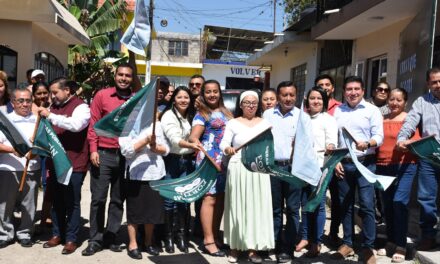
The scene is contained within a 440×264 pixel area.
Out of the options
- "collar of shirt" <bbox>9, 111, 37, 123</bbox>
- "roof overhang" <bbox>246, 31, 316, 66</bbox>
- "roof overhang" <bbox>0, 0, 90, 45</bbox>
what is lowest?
"collar of shirt" <bbox>9, 111, 37, 123</bbox>

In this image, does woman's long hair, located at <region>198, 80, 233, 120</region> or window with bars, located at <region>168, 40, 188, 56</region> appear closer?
woman's long hair, located at <region>198, 80, 233, 120</region>

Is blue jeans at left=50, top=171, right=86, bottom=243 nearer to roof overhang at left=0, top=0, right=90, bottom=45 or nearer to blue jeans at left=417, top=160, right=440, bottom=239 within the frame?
blue jeans at left=417, top=160, right=440, bottom=239

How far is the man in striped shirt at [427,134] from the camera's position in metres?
4.85

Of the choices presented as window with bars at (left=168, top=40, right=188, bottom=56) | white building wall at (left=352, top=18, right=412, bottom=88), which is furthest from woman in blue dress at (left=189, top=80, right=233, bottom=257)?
window with bars at (left=168, top=40, right=188, bottom=56)

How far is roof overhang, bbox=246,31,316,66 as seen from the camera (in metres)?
15.0

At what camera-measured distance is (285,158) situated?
4.90 m

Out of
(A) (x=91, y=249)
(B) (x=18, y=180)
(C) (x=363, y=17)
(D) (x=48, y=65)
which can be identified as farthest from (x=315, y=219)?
(D) (x=48, y=65)

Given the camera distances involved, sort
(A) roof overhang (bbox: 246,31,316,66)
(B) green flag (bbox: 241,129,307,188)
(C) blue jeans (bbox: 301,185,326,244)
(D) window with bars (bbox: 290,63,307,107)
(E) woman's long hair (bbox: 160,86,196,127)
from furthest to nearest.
Result: (D) window with bars (bbox: 290,63,307,107) < (A) roof overhang (bbox: 246,31,316,66) < (E) woman's long hair (bbox: 160,86,196,127) < (C) blue jeans (bbox: 301,185,326,244) < (B) green flag (bbox: 241,129,307,188)

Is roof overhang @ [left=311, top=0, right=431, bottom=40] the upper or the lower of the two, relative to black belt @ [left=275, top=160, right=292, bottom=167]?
upper

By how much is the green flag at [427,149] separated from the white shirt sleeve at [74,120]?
129 inches

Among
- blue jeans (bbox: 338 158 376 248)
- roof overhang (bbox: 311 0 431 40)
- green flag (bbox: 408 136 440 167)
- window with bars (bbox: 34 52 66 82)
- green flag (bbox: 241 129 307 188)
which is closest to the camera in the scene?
green flag (bbox: 241 129 307 188)

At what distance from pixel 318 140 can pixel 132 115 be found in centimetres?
191

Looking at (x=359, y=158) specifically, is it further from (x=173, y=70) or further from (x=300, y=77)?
(x=173, y=70)

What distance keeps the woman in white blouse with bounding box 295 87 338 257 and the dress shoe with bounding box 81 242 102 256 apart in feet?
7.11
